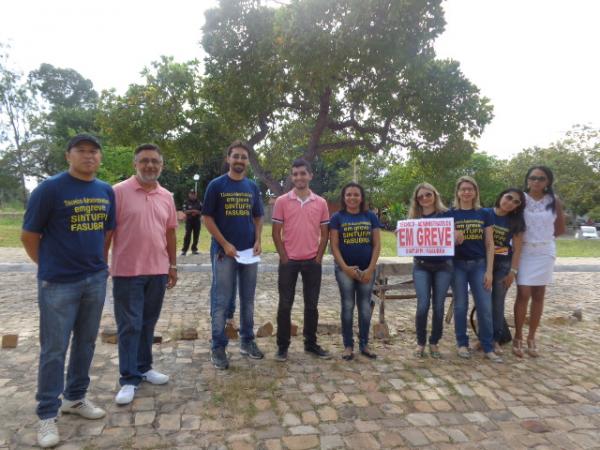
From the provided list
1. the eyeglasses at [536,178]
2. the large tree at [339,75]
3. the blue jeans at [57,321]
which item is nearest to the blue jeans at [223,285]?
the blue jeans at [57,321]

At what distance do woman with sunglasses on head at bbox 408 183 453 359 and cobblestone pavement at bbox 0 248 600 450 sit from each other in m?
0.27

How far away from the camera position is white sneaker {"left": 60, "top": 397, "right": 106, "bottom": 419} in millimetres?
3045

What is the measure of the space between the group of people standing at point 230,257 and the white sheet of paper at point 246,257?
0.03 ft

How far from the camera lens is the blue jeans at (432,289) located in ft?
14.4

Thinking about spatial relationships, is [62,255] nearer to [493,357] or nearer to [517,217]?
[493,357]

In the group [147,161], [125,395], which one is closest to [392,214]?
[147,161]

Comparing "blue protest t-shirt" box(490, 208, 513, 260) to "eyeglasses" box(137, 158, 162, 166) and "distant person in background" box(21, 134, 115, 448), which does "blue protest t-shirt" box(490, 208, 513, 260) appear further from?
"distant person in background" box(21, 134, 115, 448)

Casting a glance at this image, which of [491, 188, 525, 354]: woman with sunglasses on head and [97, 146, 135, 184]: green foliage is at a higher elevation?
[97, 146, 135, 184]: green foliage

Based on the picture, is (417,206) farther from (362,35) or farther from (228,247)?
(362,35)

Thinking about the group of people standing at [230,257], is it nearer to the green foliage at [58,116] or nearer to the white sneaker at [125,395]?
the white sneaker at [125,395]

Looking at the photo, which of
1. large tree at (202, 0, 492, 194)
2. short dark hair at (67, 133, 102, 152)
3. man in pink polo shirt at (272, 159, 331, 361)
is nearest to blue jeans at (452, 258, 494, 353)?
man in pink polo shirt at (272, 159, 331, 361)

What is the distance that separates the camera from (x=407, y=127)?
11.8 m

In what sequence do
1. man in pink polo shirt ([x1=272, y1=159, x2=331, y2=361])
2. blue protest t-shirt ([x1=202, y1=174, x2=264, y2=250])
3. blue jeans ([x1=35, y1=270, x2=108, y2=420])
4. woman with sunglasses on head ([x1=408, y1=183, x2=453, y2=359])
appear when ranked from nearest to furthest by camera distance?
blue jeans ([x1=35, y1=270, x2=108, y2=420]) < blue protest t-shirt ([x1=202, y1=174, x2=264, y2=250]) < man in pink polo shirt ([x1=272, y1=159, x2=331, y2=361]) < woman with sunglasses on head ([x1=408, y1=183, x2=453, y2=359])

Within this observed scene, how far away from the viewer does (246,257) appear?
4070 mm
